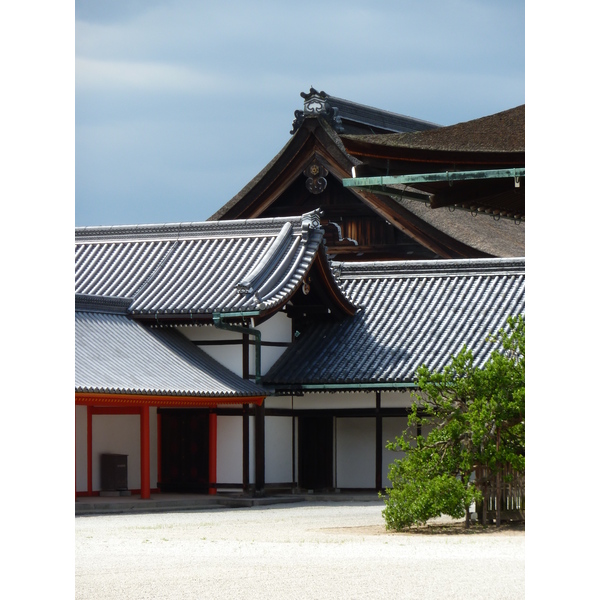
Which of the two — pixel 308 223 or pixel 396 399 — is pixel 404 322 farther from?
pixel 308 223

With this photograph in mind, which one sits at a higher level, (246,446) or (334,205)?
(334,205)

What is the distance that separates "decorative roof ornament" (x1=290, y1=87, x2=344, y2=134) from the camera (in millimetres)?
24578

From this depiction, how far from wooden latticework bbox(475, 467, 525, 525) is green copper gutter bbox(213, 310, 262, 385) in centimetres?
682

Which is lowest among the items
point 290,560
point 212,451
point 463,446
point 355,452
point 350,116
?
point 355,452

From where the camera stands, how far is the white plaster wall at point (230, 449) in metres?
19.5

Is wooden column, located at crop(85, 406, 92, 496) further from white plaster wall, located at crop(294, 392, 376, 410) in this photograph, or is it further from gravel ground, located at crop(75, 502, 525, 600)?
white plaster wall, located at crop(294, 392, 376, 410)

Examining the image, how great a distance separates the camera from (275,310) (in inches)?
774

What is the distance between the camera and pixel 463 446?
12.9 m

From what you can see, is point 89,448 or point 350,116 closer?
point 89,448

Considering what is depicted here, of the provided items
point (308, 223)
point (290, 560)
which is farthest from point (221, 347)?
point (290, 560)

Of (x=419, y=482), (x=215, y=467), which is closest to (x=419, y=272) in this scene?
(x=215, y=467)

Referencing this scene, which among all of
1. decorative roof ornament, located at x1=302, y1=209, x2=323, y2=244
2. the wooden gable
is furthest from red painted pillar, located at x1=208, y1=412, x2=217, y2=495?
the wooden gable

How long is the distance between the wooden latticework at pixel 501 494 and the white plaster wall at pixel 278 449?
7.30 m

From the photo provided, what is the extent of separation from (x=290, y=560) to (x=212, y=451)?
1001 cm
